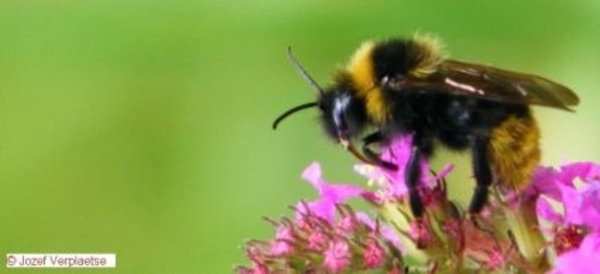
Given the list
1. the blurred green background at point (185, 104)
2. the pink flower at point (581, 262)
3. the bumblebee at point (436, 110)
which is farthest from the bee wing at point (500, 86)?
the blurred green background at point (185, 104)

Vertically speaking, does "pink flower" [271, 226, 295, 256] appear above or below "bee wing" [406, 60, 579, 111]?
below

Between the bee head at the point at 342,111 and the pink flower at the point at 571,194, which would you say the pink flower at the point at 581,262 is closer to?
the pink flower at the point at 571,194

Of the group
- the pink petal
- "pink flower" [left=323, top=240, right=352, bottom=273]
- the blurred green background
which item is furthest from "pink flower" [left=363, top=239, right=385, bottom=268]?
the blurred green background

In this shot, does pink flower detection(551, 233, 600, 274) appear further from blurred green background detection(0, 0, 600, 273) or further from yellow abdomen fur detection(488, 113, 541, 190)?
blurred green background detection(0, 0, 600, 273)

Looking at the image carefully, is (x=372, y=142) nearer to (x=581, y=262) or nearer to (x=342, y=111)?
(x=342, y=111)

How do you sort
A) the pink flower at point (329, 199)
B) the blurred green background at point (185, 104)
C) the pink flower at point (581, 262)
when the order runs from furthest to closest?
the blurred green background at point (185, 104)
the pink flower at point (329, 199)
the pink flower at point (581, 262)

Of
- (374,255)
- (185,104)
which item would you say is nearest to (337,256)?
(374,255)
